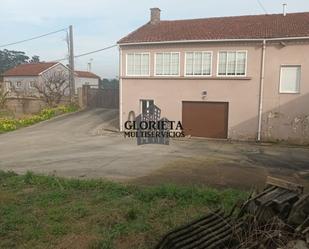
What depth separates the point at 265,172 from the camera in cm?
1261

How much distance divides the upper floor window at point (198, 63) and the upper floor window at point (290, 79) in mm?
4077

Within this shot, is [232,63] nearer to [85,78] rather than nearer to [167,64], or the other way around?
[167,64]

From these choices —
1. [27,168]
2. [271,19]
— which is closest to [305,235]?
[27,168]

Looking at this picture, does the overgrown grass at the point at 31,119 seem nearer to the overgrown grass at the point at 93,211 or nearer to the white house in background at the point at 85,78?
the overgrown grass at the point at 93,211

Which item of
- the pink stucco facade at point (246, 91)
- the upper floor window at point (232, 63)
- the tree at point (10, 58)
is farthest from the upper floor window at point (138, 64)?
the tree at point (10, 58)

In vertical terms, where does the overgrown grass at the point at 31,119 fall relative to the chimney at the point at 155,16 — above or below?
below

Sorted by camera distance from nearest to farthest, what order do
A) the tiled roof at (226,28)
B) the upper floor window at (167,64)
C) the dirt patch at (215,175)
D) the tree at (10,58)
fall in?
1. the dirt patch at (215,175)
2. the tiled roof at (226,28)
3. the upper floor window at (167,64)
4. the tree at (10,58)

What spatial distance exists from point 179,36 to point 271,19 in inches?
226

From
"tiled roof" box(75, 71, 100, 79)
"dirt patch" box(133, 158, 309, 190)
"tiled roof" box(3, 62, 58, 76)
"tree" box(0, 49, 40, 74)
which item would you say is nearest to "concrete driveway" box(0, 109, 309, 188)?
"dirt patch" box(133, 158, 309, 190)

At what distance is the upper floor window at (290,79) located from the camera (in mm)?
19844

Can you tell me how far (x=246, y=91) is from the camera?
2080 centimetres

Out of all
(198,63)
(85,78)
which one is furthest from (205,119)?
(85,78)

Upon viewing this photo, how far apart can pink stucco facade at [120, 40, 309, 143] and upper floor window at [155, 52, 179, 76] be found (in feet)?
0.88

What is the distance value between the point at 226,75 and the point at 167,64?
12.1ft
